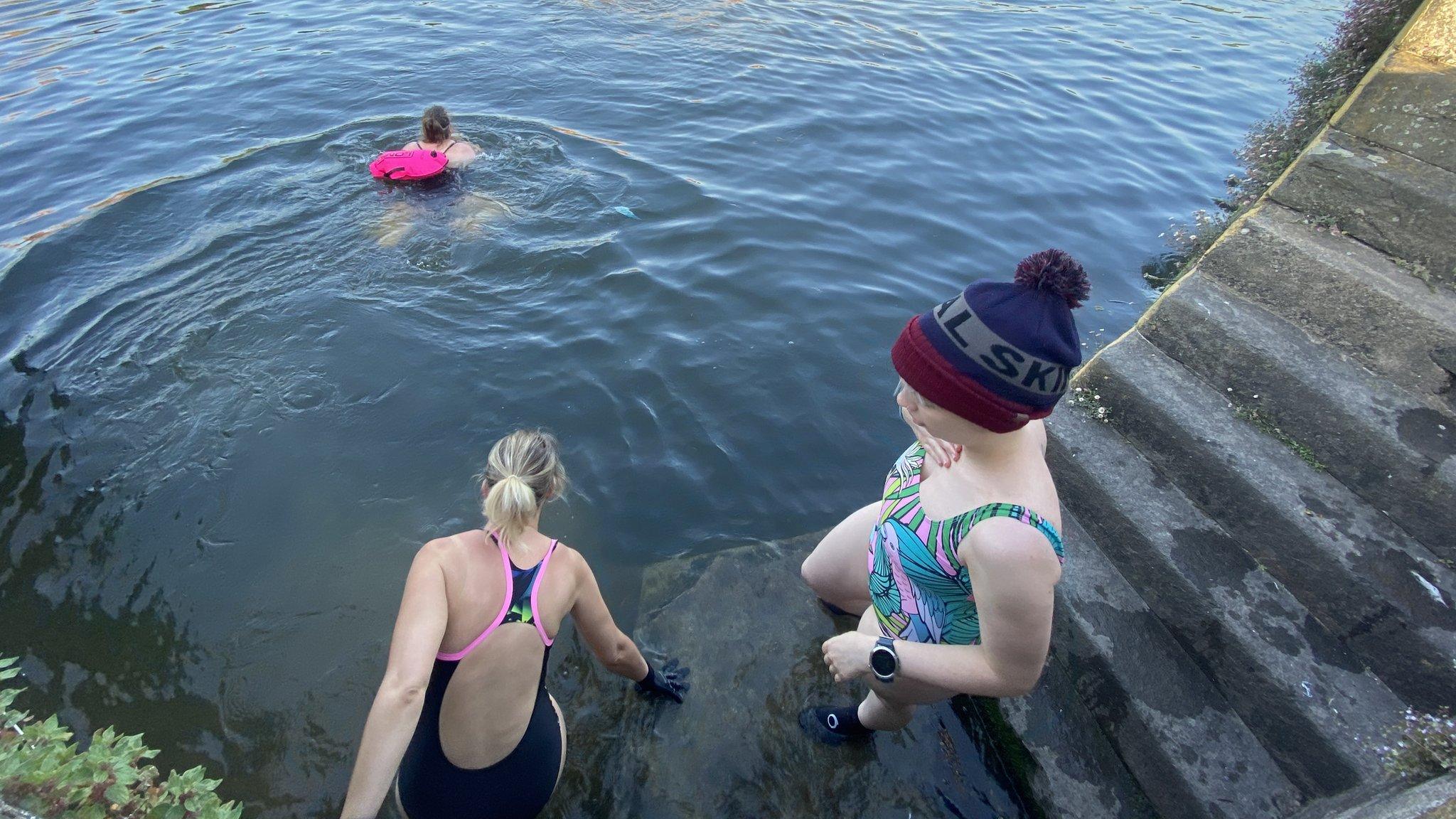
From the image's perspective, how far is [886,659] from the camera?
8.09 ft

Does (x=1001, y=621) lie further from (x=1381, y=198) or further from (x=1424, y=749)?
(x=1381, y=198)

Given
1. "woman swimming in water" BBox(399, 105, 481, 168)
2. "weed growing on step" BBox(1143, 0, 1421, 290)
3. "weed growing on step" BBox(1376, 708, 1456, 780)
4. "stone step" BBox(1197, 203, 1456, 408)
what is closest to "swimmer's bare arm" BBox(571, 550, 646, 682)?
"weed growing on step" BBox(1376, 708, 1456, 780)

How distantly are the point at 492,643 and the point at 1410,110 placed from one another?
5.40 meters

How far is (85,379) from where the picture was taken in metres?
5.32

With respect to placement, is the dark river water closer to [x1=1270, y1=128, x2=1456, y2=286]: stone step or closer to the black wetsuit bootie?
the black wetsuit bootie

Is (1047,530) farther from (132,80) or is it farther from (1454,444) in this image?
(132,80)

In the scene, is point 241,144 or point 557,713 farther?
point 241,144

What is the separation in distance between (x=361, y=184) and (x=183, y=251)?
1.74m

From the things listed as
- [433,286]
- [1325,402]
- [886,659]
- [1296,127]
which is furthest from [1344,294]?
[433,286]

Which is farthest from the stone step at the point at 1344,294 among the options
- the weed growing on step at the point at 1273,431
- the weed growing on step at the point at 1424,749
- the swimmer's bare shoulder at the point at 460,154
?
the swimmer's bare shoulder at the point at 460,154

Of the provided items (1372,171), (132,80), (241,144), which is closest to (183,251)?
(241,144)

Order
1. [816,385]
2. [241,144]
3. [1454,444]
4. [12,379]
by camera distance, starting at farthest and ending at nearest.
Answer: [241,144]
[816,385]
[12,379]
[1454,444]

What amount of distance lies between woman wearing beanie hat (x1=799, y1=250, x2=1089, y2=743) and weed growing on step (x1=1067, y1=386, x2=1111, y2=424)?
1.62 meters

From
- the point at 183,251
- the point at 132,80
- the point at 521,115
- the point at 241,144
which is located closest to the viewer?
the point at 183,251
